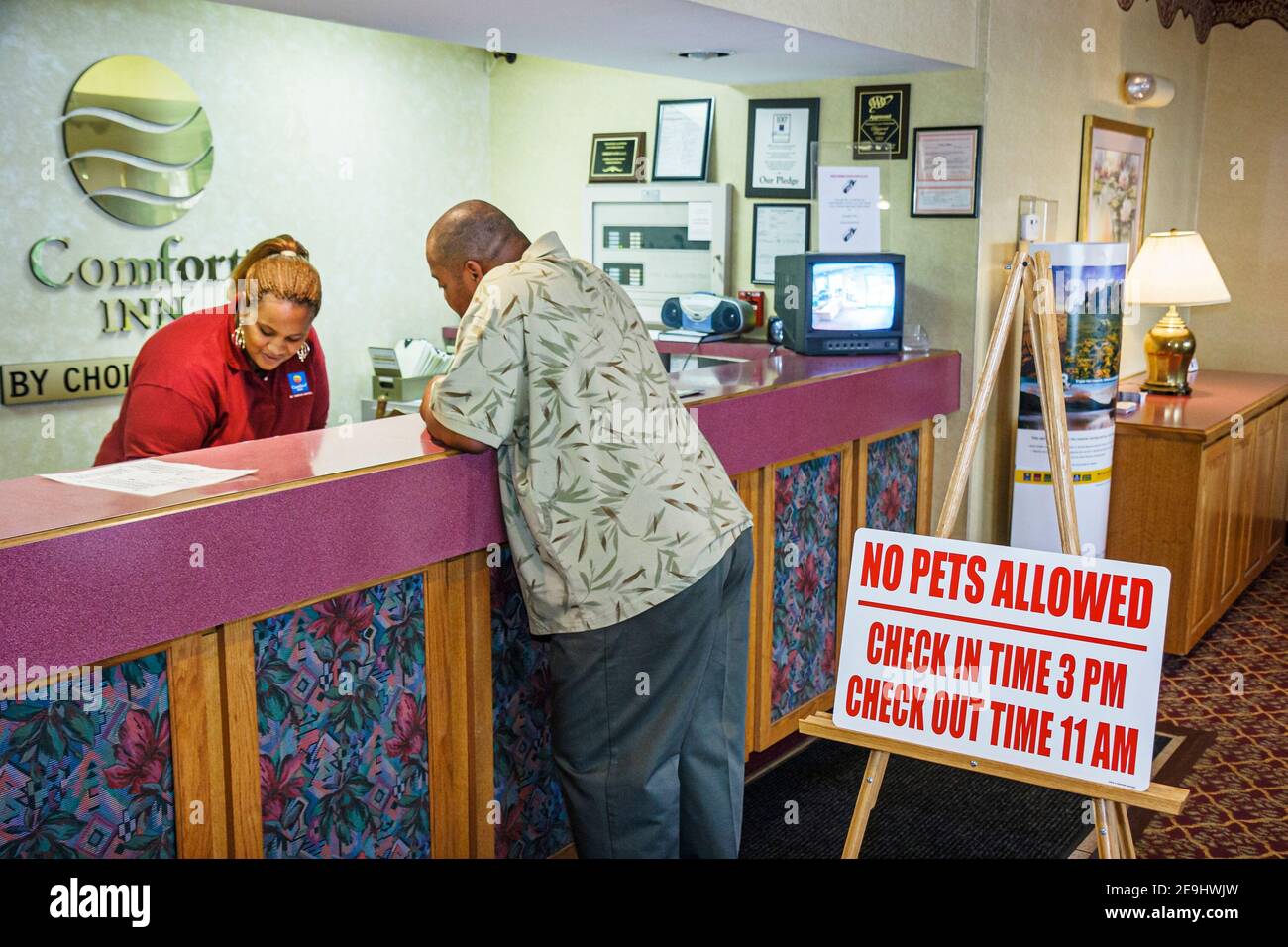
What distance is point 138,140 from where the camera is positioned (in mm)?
4098

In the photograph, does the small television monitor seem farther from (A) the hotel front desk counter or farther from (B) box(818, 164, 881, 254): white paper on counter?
(A) the hotel front desk counter

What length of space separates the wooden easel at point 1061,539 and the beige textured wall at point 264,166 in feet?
9.22

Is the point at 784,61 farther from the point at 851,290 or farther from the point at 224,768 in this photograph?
the point at 224,768

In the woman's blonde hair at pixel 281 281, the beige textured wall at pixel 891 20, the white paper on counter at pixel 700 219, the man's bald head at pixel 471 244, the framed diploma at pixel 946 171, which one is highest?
the beige textured wall at pixel 891 20

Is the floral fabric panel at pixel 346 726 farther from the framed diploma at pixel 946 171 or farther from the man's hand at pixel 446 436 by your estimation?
the framed diploma at pixel 946 171

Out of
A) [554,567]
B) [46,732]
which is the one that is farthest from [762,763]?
[46,732]

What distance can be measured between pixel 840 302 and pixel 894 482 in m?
0.66

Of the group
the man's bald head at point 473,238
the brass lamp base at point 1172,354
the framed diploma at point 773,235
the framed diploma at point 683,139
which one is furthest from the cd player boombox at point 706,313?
the brass lamp base at point 1172,354

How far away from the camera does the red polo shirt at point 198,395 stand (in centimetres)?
276

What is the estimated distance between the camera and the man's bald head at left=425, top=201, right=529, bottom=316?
2.57m

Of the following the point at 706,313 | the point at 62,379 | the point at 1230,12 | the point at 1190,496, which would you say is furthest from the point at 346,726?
the point at 1230,12

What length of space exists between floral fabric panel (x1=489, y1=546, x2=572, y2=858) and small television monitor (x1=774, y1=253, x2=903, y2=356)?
174 cm

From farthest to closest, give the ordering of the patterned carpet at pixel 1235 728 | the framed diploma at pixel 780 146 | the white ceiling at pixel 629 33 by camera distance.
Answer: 1. the framed diploma at pixel 780 146
2. the patterned carpet at pixel 1235 728
3. the white ceiling at pixel 629 33

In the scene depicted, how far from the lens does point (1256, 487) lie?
18.0 feet
